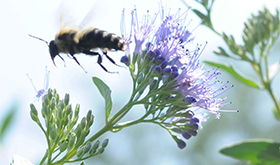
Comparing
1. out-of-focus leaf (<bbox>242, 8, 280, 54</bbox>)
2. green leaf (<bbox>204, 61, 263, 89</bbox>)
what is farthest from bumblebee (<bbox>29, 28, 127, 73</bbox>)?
out-of-focus leaf (<bbox>242, 8, 280, 54</bbox>)

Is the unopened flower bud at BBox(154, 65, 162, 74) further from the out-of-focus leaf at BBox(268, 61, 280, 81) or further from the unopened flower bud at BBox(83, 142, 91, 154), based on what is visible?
the out-of-focus leaf at BBox(268, 61, 280, 81)

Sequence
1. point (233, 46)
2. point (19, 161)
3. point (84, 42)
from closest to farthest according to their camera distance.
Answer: point (19, 161)
point (84, 42)
point (233, 46)

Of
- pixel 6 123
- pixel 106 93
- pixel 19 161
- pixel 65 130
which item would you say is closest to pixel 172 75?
pixel 106 93

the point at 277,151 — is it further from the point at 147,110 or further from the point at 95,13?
the point at 95,13

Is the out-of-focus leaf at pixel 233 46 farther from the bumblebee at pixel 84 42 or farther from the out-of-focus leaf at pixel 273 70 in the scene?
the bumblebee at pixel 84 42

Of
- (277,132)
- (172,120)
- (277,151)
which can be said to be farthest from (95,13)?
(277,132)

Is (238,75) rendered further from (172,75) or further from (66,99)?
(66,99)
